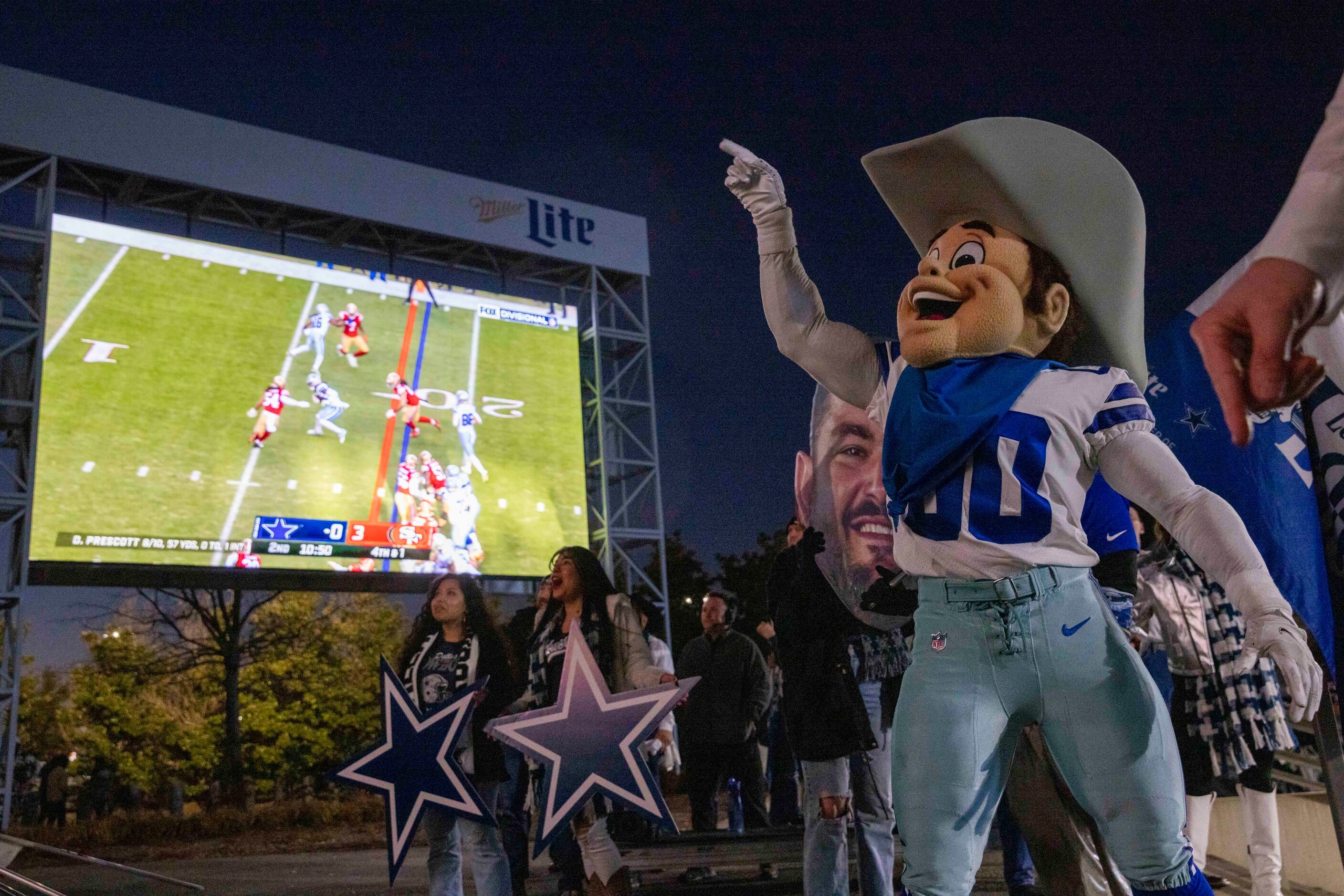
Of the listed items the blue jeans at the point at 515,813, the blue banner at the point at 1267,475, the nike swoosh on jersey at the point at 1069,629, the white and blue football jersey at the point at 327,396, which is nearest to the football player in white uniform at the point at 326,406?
the white and blue football jersey at the point at 327,396

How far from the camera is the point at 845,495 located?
3.02m

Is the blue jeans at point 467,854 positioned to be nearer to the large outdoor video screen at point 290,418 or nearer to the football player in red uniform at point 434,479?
the large outdoor video screen at point 290,418

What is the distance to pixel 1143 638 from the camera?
14.5 ft

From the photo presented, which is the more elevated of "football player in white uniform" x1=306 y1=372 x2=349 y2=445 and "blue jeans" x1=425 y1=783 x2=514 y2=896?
"football player in white uniform" x1=306 y1=372 x2=349 y2=445

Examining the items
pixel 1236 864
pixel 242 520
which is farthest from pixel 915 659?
pixel 242 520

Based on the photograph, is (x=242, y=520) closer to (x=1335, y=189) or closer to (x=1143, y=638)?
(x=1143, y=638)

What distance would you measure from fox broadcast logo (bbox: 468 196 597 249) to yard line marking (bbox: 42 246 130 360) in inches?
190

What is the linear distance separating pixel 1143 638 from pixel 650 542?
11913 millimetres

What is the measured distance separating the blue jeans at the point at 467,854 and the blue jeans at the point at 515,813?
1.97 feet

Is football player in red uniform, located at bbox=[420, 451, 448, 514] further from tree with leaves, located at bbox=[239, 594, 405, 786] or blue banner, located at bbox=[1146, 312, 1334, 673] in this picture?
blue banner, located at bbox=[1146, 312, 1334, 673]

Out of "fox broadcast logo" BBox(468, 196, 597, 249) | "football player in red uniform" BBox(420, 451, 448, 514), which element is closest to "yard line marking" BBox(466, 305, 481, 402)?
"football player in red uniform" BBox(420, 451, 448, 514)

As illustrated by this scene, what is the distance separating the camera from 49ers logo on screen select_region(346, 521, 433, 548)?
42.8 ft

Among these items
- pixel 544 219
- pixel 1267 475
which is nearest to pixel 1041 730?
pixel 1267 475

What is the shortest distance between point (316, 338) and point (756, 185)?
39.3 ft
